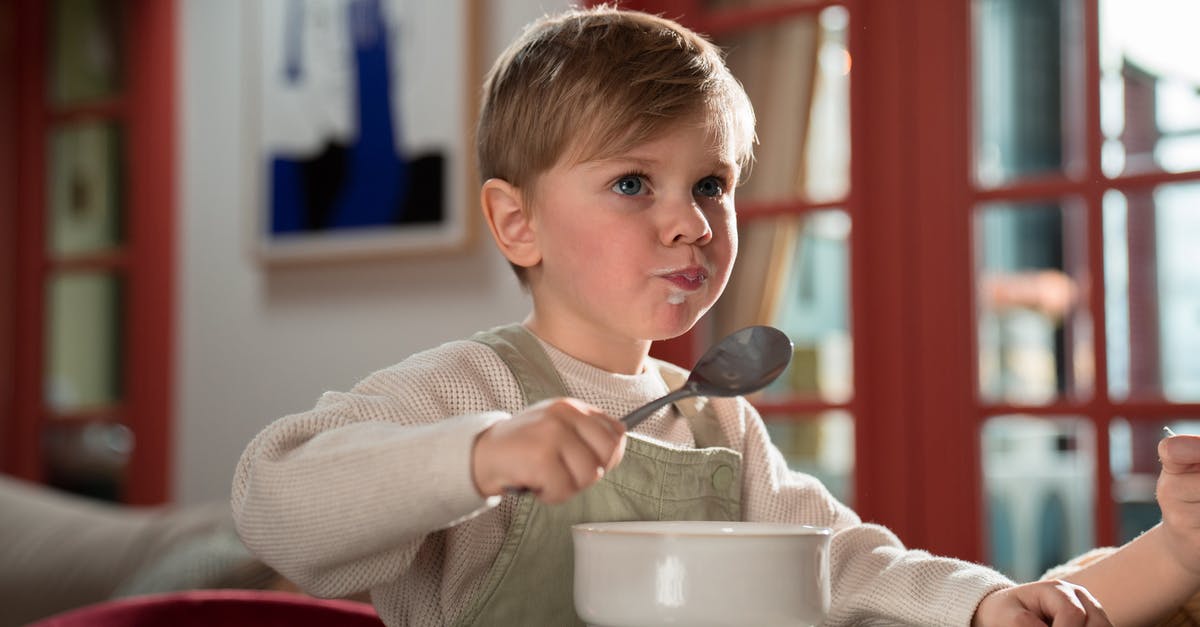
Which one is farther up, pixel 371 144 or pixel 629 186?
pixel 371 144

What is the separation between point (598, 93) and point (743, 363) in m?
0.23

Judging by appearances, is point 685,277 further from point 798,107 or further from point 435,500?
point 798,107

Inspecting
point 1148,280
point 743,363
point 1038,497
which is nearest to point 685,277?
point 743,363

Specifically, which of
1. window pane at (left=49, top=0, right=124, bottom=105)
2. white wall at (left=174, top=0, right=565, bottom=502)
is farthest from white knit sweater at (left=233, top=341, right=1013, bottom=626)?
window pane at (left=49, top=0, right=124, bottom=105)

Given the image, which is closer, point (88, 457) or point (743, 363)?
point (743, 363)

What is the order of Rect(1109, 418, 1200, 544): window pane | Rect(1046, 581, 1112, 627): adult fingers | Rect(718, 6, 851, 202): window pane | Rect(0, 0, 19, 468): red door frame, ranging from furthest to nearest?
1. Rect(0, 0, 19, 468): red door frame
2. Rect(718, 6, 851, 202): window pane
3. Rect(1109, 418, 1200, 544): window pane
4. Rect(1046, 581, 1112, 627): adult fingers

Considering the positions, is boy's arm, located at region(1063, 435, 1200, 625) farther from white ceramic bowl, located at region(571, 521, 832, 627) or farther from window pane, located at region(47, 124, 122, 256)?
window pane, located at region(47, 124, 122, 256)

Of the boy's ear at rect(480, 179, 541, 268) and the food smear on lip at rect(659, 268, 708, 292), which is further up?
the boy's ear at rect(480, 179, 541, 268)

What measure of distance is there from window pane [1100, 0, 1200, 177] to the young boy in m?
1.49

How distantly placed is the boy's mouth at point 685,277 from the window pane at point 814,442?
172cm

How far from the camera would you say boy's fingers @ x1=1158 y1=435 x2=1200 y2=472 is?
728 mm

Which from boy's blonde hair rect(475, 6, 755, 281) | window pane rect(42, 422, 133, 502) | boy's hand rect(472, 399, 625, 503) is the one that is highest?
boy's blonde hair rect(475, 6, 755, 281)

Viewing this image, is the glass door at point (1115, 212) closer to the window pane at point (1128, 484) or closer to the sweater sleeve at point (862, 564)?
the window pane at point (1128, 484)

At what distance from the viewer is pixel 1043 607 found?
72cm
